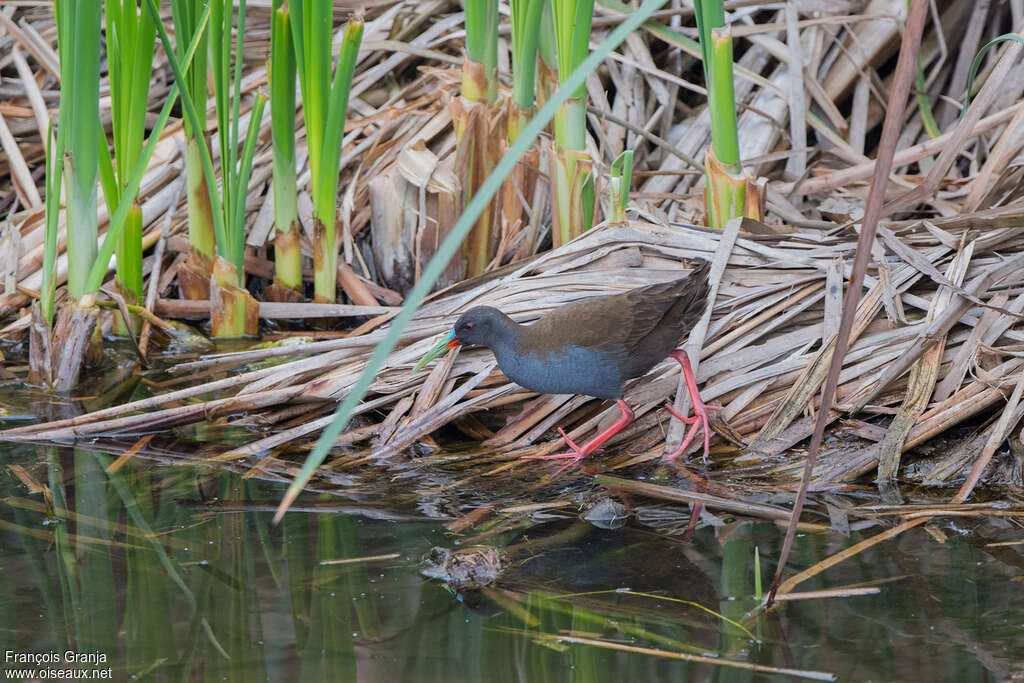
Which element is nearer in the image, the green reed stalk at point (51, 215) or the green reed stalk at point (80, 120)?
the green reed stalk at point (80, 120)

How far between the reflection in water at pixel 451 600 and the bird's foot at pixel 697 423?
1.74 feet

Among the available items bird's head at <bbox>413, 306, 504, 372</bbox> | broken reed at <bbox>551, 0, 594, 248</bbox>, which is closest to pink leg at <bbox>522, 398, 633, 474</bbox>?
bird's head at <bbox>413, 306, 504, 372</bbox>

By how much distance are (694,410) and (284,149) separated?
1981 mm

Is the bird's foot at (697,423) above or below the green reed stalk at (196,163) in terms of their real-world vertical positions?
below

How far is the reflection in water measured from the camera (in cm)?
205

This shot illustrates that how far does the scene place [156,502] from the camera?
2949 millimetres

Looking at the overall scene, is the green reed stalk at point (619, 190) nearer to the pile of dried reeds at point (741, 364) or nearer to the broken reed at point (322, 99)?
the pile of dried reeds at point (741, 364)

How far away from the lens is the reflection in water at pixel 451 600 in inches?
80.8

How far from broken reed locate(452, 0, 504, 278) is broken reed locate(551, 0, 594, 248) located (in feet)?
0.98

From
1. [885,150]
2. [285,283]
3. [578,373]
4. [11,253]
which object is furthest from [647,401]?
[11,253]

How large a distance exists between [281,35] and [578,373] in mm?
1745

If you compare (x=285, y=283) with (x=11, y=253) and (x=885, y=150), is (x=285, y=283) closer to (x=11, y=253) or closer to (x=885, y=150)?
(x=11, y=253)

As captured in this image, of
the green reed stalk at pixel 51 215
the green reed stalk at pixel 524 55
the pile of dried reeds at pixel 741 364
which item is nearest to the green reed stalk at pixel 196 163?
the green reed stalk at pixel 51 215

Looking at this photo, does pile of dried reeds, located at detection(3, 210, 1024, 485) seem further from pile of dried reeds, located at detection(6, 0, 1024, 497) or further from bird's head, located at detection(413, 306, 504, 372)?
bird's head, located at detection(413, 306, 504, 372)
